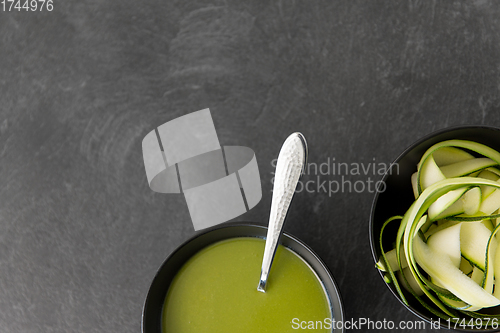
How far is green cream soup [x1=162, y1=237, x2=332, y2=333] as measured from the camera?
0.91 meters

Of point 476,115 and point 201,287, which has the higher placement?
point 476,115

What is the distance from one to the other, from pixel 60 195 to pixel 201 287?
436 mm

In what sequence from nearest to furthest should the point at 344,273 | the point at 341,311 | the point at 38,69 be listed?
1. the point at 341,311
2. the point at 344,273
3. the point at 38,69

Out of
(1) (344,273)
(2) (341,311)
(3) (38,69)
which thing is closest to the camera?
(2) (341,311)

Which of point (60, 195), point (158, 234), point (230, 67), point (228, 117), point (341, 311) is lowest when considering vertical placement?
point (341, 311)

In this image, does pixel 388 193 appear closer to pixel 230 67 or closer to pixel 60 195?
pixel 230 67

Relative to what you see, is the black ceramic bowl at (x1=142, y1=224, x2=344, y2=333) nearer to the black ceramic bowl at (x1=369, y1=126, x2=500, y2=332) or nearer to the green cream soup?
the green cream soup

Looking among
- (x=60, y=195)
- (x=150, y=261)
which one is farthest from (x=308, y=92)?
(x=60, y=195)

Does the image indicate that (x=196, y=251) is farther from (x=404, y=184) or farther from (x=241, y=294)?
(x=404, y=184)

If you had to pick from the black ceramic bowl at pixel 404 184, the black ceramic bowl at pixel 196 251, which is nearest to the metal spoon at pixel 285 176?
the black ceramic bowl at pixel 196 251

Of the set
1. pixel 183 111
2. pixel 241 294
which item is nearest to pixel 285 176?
pixel 241 294

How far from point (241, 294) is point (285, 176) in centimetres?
28

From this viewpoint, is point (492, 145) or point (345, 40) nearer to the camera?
point (492, 145)

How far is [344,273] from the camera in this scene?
1.01m
